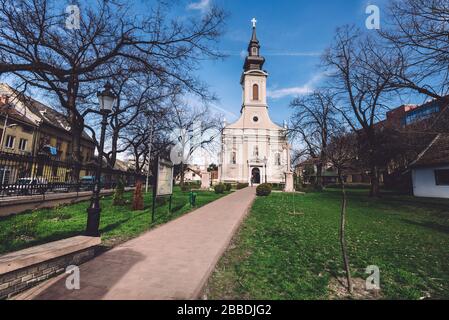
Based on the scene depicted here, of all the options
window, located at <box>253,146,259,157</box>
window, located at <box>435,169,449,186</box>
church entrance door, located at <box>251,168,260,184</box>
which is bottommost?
window, located at <box>435,169,449,186</box>

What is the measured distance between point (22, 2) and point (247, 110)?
46223 mm

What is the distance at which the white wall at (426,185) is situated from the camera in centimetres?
1997

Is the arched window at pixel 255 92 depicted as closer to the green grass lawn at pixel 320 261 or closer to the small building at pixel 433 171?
the small building at pixel 433 171

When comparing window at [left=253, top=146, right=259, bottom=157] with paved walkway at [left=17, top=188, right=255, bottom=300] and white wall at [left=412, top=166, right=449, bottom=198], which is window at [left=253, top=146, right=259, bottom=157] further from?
paved walkway at [left=17, top=188, right=255, bottom=300]

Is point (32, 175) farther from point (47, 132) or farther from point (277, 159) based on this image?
point (277, 159)

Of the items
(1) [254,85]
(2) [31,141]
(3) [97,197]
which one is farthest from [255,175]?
(3) [97,197]

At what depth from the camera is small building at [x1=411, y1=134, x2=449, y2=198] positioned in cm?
1977

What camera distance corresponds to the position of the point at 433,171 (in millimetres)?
20812

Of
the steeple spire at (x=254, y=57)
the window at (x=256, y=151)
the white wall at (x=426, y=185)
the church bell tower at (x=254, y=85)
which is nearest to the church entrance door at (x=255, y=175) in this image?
A: the window at (x=256, y=151)

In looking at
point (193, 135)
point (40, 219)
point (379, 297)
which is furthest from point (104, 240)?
point (193, 135)

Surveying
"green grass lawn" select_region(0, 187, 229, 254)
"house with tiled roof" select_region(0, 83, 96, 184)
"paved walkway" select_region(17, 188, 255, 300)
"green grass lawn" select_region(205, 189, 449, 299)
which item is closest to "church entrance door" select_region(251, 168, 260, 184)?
"house with tiled roof" select_region(0, 83, 96, 184)

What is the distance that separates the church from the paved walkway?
40370 mm

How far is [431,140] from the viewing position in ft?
77.3

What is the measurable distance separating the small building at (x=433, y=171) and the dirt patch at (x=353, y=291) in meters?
21.7
